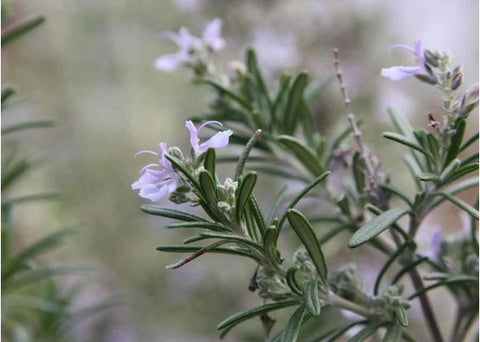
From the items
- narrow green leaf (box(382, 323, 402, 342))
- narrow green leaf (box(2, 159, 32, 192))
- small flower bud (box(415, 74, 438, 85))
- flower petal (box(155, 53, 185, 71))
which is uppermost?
flower petal (box(155, 53, 185, 71))

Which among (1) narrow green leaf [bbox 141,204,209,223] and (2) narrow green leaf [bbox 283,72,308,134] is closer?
(1) narrow green leaf [bbox 141,204,209,223]

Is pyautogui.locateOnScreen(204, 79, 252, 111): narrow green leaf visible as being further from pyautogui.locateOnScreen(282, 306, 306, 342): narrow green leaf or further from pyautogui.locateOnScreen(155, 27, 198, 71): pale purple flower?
pyautogui.locateOnScreen(282, 306, 306, 342): narrow green leaf

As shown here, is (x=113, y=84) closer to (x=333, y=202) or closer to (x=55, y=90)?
(x=55, y=90)

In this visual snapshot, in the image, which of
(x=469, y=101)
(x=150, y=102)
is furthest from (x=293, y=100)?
(x=150, y=102)

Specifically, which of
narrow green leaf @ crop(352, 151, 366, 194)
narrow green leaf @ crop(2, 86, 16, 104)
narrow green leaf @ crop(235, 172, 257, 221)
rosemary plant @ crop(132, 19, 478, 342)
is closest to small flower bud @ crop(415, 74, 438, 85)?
rosemary plant @ crop(132, 19, 478, 342)

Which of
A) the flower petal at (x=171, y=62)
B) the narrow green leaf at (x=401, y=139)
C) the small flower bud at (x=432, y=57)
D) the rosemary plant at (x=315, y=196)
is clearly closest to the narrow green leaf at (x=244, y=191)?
the rosemary plant at (x=315, y=196)

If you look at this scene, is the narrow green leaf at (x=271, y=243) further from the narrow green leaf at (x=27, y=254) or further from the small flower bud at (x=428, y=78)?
the narrow green leaf at (x=27, y=254)

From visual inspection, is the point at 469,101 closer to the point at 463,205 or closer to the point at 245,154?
the point at 463,205

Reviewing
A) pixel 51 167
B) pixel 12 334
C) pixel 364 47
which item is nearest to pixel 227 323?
pixel 12 334
